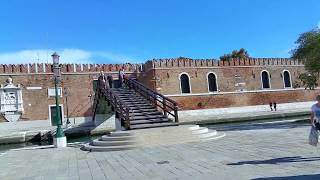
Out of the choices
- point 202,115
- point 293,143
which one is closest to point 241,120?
point 202,115

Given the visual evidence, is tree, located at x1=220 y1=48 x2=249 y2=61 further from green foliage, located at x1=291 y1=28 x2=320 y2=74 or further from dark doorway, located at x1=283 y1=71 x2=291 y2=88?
green foliage, located at x1=291 y1=28 x2=320 y2=74

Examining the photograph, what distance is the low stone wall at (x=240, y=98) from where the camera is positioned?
35.0 metres

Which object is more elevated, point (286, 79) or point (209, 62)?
point (209, 62)

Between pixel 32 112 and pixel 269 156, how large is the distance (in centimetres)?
2708

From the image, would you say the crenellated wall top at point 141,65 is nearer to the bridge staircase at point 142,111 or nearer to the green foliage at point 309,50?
the green foliage at point 309,50

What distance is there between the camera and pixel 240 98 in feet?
122

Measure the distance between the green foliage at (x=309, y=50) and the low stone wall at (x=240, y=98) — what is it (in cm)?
1679

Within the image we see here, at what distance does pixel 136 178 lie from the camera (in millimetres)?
6379

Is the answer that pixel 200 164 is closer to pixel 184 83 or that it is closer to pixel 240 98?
pixel 184 83

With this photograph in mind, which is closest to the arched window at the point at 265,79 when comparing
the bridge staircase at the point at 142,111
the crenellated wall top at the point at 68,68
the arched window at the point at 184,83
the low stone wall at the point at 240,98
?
the low stone wall at the point at 240,98

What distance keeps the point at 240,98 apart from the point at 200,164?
30685 mm

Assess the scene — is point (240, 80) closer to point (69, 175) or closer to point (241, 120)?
point (241, 120)

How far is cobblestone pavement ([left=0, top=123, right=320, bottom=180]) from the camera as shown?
19.9ft

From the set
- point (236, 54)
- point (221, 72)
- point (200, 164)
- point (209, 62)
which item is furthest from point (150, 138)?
point (236, 54)
